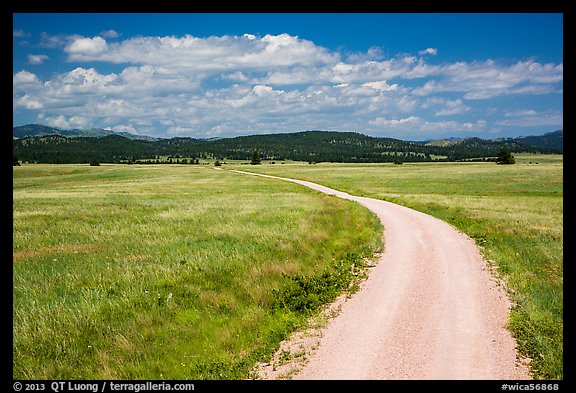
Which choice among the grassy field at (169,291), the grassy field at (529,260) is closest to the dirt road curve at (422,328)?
the grassy field at (529,260)

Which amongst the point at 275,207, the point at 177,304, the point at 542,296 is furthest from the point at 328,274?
the point at 275,207

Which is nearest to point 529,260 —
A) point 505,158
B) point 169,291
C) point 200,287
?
point 200,287

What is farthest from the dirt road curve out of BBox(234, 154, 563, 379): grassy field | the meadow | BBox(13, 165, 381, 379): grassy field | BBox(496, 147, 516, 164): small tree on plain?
BBox(496, 147, 516, 164): small tree on plain

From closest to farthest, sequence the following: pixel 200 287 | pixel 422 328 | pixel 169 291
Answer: pixel 422 328 → pixel 169 291 → pixel 200 287

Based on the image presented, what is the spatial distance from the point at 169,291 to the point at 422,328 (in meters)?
7.83

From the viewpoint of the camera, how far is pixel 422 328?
366 inches

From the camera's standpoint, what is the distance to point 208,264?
1496cm

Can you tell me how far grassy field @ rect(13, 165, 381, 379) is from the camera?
320 inches

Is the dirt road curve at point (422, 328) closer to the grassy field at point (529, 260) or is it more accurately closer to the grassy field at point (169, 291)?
the grassy field at point (529, 260)

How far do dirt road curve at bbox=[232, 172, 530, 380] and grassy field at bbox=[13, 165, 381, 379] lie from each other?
4.36 feet

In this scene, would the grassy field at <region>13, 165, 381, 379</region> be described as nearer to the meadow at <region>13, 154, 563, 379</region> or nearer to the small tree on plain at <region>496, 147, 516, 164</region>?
the meadow at <region>13, 154, 563, 379</region>

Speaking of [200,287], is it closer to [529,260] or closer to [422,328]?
[422,328]
